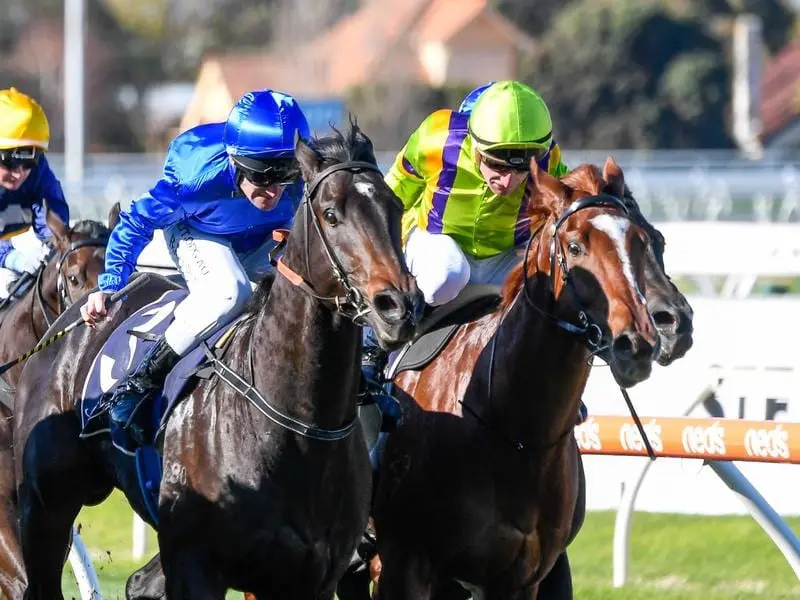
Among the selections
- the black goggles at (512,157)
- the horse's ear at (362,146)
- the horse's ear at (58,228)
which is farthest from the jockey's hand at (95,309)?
the horse's ear at (58,228)

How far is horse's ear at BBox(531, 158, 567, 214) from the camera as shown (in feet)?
17.8

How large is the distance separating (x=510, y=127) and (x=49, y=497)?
2154 millimetres

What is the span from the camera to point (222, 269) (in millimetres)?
5551

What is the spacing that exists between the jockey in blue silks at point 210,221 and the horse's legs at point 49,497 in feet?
1.91

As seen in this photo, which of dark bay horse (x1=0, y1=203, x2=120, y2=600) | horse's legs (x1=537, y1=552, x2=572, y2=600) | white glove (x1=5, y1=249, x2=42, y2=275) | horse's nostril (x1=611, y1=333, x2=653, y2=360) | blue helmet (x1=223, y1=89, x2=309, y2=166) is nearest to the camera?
horse's nostril (x1=611, y1=333, x2=653, y2=360)

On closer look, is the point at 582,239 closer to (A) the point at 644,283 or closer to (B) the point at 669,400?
(A) the point at 644,283

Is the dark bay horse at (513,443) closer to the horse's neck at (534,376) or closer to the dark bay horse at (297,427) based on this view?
the horse's neck at (534,376)

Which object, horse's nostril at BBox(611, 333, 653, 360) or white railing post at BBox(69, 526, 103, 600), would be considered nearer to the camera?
horse's nostril at BBox(611, 333, 653, 360)

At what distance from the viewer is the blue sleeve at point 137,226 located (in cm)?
574

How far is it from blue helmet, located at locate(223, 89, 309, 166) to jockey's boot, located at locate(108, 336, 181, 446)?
72 centimetres

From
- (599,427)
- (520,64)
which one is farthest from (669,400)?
(520,64)

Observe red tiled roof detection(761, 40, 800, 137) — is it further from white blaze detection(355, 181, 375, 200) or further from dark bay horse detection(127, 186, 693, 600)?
white blaze detection(355, 181, 375, 200)

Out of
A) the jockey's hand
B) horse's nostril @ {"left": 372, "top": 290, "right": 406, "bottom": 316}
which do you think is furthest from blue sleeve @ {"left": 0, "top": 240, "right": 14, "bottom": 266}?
horse's nostril @ {"left": 372, "top": 290, "right": 406, "bottom": 316}

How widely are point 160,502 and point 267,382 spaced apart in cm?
51
